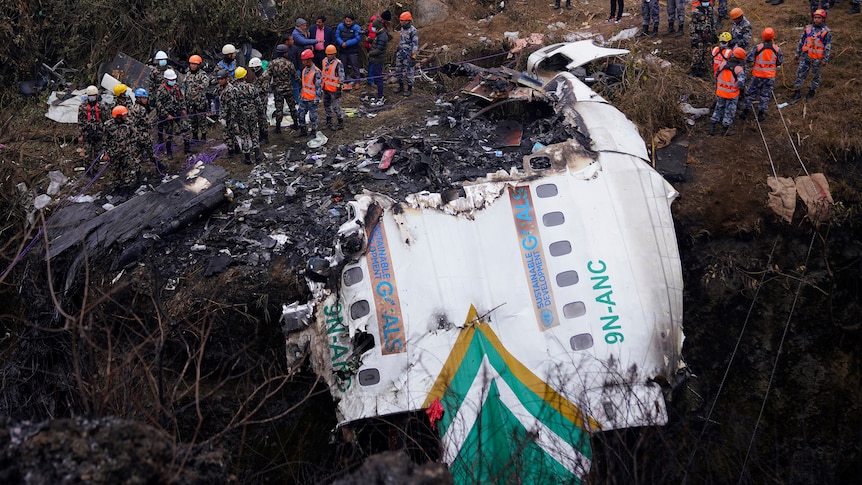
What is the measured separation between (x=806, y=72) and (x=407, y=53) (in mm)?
6230

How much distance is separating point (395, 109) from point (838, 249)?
6822 millimetres

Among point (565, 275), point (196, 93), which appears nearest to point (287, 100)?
point (196, 93)

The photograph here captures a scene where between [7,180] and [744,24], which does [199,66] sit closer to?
[7,180]

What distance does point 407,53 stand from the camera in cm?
1159

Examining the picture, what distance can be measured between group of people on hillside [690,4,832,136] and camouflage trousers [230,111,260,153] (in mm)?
6447

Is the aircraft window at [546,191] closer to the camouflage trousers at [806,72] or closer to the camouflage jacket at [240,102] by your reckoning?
the camouflage jacket at [240,102]

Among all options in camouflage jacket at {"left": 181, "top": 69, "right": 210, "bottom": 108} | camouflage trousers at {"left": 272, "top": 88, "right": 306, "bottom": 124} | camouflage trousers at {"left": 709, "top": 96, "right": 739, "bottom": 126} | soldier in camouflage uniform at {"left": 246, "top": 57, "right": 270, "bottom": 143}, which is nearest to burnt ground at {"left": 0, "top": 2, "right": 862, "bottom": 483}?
camouflage trousers at {"left": 709, "top": 96, "right": 739, "bottom": 126}

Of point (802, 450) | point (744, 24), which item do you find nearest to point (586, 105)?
point (744, 24)

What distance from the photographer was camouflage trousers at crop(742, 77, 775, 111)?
916 centimetres

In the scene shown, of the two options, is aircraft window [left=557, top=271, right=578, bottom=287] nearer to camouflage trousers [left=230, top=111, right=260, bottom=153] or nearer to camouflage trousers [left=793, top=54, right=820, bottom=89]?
camouflage trousers [left=230, top=111, right=260, bottom=153]

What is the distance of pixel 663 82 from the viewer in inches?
390

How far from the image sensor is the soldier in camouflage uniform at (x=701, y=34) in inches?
421

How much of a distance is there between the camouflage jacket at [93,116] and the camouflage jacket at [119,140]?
78 cm

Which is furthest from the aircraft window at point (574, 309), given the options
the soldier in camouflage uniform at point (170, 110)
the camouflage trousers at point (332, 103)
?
the soldier in camouflage uniform at point (170, 110)
